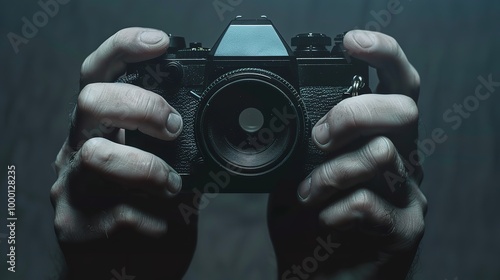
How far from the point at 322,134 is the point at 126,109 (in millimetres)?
197

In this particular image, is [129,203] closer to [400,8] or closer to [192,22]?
[192,22]

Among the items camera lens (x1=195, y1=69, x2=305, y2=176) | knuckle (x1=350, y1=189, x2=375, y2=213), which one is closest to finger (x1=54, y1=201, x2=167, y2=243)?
camera lens (x1=195, y1=69, x2=305, y2=176)

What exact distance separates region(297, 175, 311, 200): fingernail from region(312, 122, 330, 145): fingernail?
0.14 feet

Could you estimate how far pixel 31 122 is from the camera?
2.68 ft

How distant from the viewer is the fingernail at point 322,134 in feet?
1.65

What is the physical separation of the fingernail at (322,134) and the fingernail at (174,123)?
140 millimetres

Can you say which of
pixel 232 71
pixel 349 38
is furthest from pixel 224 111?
pixel 349 38

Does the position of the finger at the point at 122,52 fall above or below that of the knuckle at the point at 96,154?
above

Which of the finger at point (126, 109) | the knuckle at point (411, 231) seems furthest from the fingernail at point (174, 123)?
the knuckle at point (411, 231)

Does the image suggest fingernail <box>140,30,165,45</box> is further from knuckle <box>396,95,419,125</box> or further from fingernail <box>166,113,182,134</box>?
knuckle <box>396,95,419,125</box>

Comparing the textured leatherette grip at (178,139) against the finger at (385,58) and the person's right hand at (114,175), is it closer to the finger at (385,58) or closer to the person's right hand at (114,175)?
the person's right hand at (114,175)

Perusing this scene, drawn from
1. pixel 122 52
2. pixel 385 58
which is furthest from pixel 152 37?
pixel 385 58

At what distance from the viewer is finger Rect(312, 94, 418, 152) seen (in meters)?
0.49

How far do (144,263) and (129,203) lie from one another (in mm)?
140
